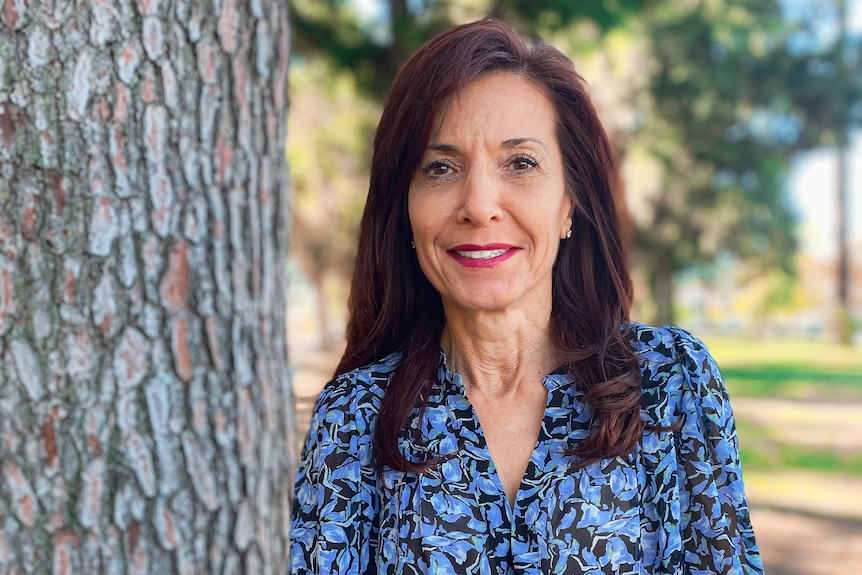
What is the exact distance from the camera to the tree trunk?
2.37 meters

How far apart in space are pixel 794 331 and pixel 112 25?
4395cm

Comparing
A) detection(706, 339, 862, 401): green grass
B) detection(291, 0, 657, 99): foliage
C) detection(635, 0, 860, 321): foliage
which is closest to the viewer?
detection(291, 0, 657, 99): foliage

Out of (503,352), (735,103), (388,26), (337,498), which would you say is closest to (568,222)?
(503,352)

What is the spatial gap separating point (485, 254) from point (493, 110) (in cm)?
32

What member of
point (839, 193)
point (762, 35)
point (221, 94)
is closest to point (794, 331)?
point (839, 193)

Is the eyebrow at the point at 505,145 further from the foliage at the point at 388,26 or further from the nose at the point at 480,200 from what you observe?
the foliage at the point at 388,26

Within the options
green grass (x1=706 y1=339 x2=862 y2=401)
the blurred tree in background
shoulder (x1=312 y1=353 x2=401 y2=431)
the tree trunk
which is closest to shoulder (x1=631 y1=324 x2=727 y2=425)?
shoulder (x1=312 y1=353 x2=401 y2=431)

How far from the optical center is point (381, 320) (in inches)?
86.9

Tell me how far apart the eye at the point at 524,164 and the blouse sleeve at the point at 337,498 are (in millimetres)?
665

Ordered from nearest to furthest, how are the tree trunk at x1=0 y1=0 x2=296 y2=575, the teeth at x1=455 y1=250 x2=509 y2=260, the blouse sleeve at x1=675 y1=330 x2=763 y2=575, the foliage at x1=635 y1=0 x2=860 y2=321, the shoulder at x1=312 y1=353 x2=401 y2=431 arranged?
the blouse sleeve at x1=675 y1=330 x2=763 y2=575, the teeth at x1=455 y1=250 x2=509 y2=260, the shoulder at x1=312 y1=353 x2=401 y2=431, the tree trunk at x1=0 y1=0 x2=296 y2=575, the foliage at x1=635 y1=0 x2=860 y2=321

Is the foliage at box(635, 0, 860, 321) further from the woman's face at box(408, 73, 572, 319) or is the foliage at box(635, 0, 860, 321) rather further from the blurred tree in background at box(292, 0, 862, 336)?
the woman's face at box(408, 73, 572, 319)

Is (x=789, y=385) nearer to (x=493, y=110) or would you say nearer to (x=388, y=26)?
(x=388, y=26)

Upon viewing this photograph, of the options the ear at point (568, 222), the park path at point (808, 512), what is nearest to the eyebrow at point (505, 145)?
the ear at point (568, 222)

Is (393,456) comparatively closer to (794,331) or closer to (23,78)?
(23,78)
